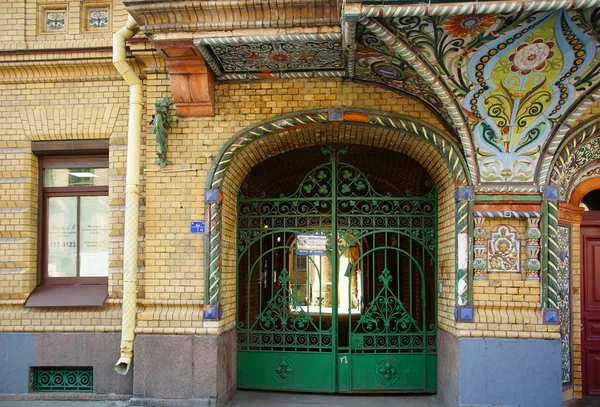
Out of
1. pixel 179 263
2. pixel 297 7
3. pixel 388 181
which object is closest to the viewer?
pixel 297 7

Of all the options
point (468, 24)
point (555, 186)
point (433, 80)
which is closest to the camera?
point (468, 24)

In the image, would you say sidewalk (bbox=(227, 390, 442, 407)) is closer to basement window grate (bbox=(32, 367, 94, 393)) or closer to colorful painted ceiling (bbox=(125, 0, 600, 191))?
basement window grate (bbox=(32, 367, 94, 393))

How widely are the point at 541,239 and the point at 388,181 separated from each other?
3814 mm

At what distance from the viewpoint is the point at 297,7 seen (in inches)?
236

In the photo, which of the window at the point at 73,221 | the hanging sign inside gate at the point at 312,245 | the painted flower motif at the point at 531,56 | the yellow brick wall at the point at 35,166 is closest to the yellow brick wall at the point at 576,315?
→ the painted flower motif at the point at 531,56

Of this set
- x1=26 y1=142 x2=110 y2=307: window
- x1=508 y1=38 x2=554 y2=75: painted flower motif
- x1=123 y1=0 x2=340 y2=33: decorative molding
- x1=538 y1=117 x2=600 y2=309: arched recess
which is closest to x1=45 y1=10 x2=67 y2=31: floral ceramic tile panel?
x1=26 y1=142 x2=110 y2=307: window

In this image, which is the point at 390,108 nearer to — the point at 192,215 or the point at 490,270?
the point at 490,270

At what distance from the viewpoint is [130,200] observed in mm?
6977

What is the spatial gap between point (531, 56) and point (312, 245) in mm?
3425

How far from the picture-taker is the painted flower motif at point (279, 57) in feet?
21.2

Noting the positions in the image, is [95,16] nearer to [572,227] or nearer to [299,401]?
[299,401]

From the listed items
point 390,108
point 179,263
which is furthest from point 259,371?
point 390,108

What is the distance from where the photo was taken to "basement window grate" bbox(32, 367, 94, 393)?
7.28 meters

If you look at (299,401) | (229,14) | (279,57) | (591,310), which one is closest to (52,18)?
(229,14)
